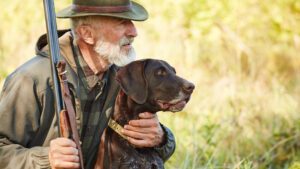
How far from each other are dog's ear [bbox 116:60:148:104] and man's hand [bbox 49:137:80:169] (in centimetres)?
46

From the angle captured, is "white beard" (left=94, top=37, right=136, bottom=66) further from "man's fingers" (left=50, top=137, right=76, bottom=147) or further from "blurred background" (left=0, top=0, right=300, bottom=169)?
"blurred background" (left=0, top=0, right=300, bottom=169)

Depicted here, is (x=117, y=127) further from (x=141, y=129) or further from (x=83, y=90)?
(x=83, y=90)

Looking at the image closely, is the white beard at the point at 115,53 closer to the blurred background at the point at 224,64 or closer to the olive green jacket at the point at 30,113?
the olive green jacket at the point at 30,113

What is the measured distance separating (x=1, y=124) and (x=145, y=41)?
5548mm

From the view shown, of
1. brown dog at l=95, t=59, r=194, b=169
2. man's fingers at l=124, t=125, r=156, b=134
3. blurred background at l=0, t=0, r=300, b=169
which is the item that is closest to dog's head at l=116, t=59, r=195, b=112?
brown dog at l=95, t=59, r=194, b=169

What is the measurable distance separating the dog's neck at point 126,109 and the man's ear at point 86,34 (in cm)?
49

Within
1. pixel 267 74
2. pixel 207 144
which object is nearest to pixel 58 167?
pixel 207 144

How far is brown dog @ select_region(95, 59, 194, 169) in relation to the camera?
19.7 ft

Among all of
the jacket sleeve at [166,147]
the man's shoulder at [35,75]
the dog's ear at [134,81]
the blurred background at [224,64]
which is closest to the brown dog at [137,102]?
the dog's ear at [134,81]

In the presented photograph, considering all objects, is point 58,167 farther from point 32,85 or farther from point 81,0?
point 81,0

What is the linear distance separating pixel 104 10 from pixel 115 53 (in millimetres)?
269

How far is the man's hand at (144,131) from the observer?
6.05 m

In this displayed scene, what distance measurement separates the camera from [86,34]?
21.3 feet

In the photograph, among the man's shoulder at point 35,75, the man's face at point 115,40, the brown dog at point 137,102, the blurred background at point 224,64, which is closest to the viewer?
the brown dog at point 137,102
